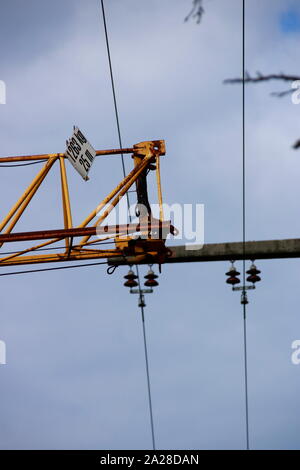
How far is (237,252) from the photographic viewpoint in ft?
54.1

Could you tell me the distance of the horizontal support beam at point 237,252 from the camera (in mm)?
16328

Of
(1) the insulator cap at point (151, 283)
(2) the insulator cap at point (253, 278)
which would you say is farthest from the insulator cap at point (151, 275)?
(2) the insulator cap at point (253, 278)

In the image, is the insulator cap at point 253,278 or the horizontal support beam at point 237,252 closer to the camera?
the insulator cap at point 253,278

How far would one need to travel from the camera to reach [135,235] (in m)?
13.6

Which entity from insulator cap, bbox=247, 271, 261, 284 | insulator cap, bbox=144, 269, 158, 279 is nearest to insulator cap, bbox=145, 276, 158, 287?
insulator cap, bbox=144, 269, 158, 279

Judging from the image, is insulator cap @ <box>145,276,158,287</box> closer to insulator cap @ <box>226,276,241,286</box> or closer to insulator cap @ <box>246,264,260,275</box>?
insulator cap @ <box>226,276,241,286</box>

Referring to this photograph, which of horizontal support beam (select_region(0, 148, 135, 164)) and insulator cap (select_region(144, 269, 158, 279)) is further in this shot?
insulator cap (select_region(144, 269, 158, 279))

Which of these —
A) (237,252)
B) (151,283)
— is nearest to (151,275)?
(151,283)

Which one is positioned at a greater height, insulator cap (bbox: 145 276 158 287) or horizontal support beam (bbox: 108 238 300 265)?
horizontal support beam (bbox: 108 238 300 265)

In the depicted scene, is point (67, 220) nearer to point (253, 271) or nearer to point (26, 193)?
point (26, 193)

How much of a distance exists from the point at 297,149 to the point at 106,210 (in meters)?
10.8

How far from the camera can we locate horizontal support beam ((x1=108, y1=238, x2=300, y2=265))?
16.3 m

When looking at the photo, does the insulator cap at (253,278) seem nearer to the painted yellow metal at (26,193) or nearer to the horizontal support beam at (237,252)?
the horizontal support beam at (237,252)
